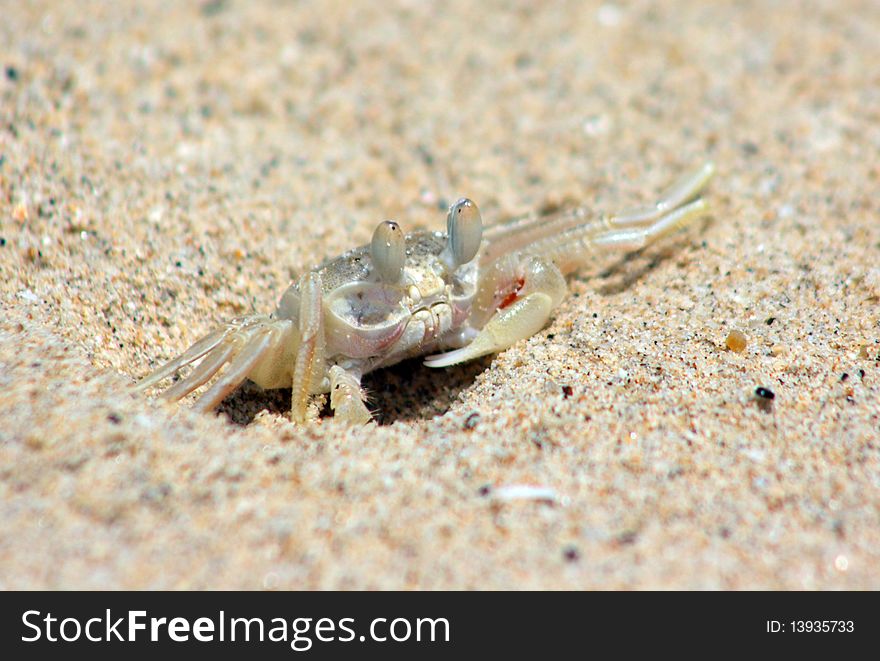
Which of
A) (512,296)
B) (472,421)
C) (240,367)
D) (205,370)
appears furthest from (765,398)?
(205,370)

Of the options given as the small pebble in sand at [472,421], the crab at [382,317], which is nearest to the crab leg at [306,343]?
the crab at [382,317]

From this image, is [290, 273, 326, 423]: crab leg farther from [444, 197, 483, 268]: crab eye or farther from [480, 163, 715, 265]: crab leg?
[480, 163, 715, 265]: crab leg

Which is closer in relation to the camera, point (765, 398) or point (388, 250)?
point (765, 398)

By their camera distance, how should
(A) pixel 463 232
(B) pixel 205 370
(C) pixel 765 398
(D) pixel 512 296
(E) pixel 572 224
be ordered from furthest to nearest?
(E) pixel 572 224
(D) pixel 512 296
(A) pixel 463 232
(B) pixel 205 370
(C) pixel 765 398

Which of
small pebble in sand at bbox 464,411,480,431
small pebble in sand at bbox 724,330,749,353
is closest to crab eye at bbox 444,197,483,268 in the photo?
small pebble in sand at bbox 464,411,480,431

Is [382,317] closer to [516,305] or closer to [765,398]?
[516,305]

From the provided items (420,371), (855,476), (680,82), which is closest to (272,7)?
(680,82)
